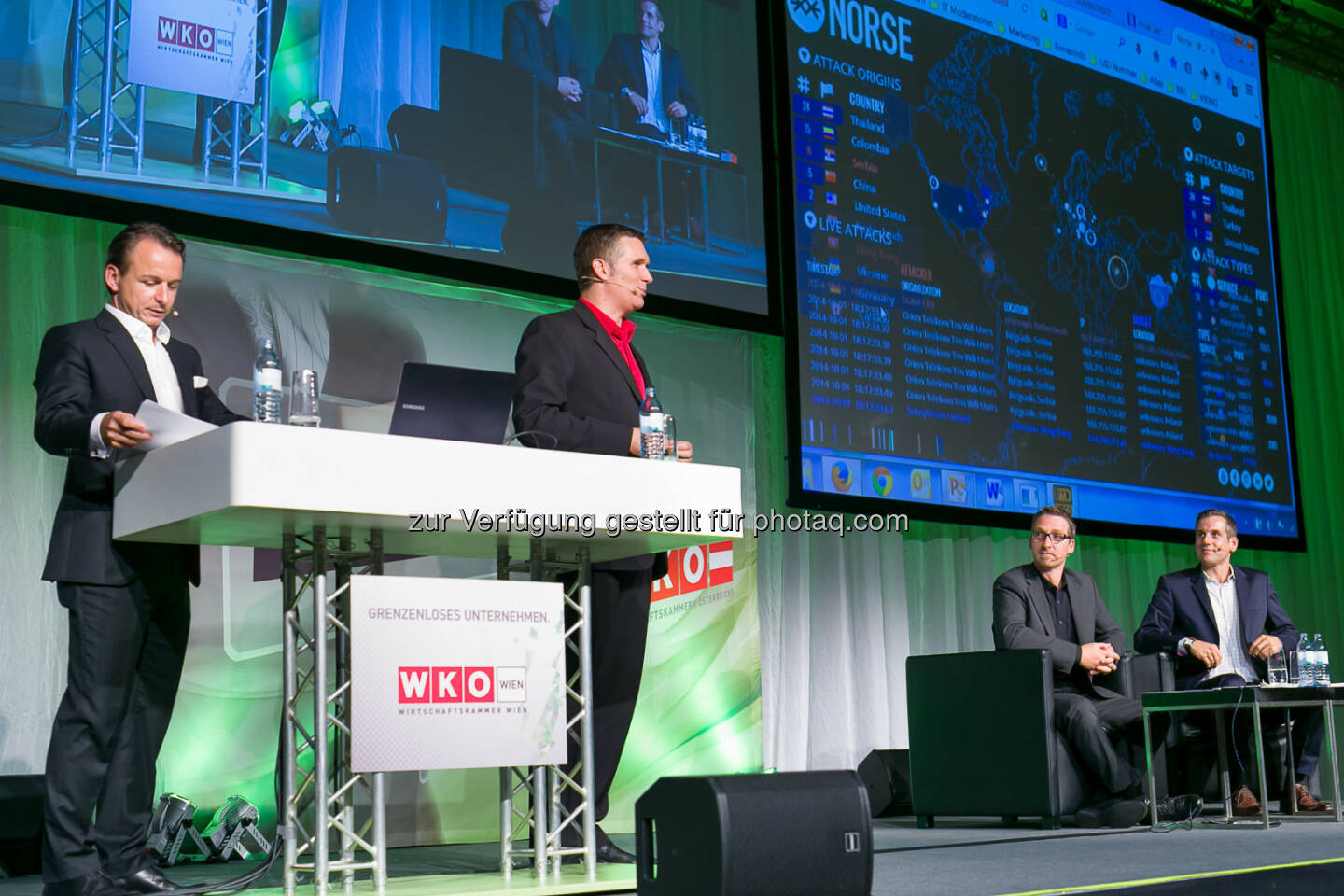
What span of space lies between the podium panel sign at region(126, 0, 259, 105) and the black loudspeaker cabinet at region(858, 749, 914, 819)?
3.51 m

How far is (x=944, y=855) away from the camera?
11.2 feet

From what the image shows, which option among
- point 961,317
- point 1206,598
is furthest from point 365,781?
point 961,317

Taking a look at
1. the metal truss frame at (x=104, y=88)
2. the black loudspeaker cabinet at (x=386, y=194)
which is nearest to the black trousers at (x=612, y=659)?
the black loudspeaker cabinet at (x=386, y=194)

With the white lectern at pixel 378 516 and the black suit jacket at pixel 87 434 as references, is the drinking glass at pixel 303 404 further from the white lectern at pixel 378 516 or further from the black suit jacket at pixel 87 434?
the black suit jacket at pixel 87 434

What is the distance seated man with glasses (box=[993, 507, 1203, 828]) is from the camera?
14.5 ft

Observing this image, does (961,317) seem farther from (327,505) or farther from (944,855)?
(327,505)

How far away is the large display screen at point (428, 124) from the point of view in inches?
162

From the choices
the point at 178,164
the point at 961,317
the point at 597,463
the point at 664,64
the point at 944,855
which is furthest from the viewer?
the point at 961,317

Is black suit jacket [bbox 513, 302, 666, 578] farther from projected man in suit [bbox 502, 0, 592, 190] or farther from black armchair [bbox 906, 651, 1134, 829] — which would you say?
projected man in suit [bbox 502, 0, 592, 190]

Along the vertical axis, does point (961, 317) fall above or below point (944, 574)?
above

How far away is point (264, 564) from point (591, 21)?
2373 millimetres

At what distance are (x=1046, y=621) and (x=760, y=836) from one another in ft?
9.52

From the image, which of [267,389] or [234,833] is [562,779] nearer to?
[267,389]

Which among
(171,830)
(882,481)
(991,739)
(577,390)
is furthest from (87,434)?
(882,481)
